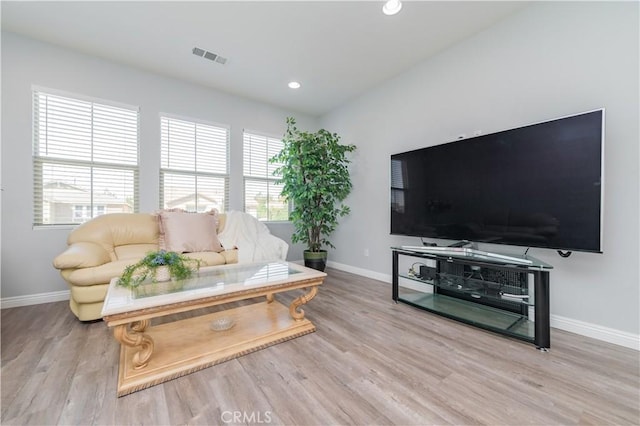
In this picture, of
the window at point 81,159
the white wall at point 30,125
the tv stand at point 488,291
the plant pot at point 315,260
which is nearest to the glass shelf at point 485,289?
the tv stand at point 488,291

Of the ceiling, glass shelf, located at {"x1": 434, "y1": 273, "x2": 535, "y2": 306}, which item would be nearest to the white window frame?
the ceiling

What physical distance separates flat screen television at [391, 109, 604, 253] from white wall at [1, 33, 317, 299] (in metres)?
3.20

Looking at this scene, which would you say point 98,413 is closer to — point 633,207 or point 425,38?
point 633,207

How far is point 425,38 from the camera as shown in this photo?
2.62 meters

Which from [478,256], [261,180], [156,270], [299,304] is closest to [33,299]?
[156,270]

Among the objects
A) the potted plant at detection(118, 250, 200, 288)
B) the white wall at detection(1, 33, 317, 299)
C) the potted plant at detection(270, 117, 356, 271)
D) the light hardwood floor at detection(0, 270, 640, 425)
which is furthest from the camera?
the potted plant at detection(270, 117, 356, 271)

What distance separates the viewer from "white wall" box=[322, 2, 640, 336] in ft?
5.90

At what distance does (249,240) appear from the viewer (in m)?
3.31

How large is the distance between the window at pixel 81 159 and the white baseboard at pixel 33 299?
0.74 metres

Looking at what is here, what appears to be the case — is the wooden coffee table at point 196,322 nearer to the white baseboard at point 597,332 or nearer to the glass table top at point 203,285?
the glass table top at point 203,285

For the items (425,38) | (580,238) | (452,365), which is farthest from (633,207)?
(425,38)

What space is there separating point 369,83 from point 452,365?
337 cm

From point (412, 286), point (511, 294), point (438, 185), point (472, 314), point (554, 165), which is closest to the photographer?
point (554, 165)

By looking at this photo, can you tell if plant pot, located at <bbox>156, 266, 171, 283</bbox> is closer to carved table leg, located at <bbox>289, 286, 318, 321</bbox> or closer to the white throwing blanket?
carved table leg, located at <bbox>289, 286, 318, 321</bbox>
